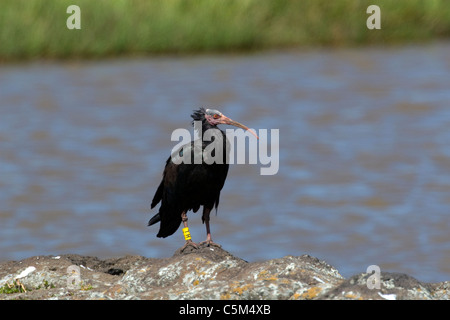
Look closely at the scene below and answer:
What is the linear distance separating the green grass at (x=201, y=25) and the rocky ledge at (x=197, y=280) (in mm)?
17526

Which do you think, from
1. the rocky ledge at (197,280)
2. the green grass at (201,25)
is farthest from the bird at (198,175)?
the green grass at (201,25)

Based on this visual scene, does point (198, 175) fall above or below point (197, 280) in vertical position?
above

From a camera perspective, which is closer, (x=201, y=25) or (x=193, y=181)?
(x=193, y=181)

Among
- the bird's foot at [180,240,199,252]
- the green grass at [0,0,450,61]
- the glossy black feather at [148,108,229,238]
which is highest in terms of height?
the green grass at [0,0,450,61]

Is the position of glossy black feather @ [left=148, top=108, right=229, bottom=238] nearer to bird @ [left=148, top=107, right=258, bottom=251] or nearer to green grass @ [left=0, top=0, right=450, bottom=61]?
bird @ [left=148, top=107, right=258, bottom=251]

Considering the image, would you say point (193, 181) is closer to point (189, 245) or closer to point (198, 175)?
point (198, 175)

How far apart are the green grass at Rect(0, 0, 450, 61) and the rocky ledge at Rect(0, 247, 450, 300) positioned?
1753 centimetres

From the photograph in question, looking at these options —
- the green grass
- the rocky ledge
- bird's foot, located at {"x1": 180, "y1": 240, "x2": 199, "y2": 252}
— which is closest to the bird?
bird's foot, located at {"x1": 180, "y1": 240, "x2": 199, "y2": 252}

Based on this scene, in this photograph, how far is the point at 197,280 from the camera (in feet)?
21.5

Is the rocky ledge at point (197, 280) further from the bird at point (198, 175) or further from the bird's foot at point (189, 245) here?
the bird at point (198, 175)

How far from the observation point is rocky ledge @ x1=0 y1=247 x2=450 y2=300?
588 centimetres

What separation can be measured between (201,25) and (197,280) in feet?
64.7

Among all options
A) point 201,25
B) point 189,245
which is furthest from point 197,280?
point 201,25

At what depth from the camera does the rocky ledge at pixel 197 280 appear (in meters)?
5.88
